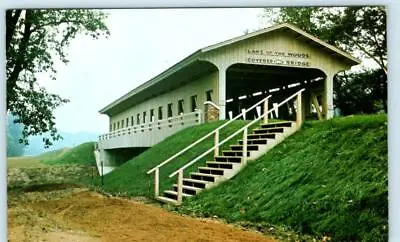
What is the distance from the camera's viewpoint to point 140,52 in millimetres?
4098

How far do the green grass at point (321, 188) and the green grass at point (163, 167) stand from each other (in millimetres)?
272

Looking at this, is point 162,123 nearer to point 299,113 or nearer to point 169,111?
point 169,111

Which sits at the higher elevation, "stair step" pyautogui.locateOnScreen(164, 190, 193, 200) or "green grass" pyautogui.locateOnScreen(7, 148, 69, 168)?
"green grass" pyautogui.locateOnScreen(7, 148, 69, 168)

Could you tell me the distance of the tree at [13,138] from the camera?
400 centimetres

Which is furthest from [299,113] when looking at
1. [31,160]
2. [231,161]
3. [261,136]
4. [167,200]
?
[31,160]

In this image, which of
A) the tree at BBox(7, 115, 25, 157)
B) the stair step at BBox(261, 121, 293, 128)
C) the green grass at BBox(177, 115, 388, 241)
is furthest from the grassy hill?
the tree at BBox(7, 115, 25, 157)

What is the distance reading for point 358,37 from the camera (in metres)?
4.10

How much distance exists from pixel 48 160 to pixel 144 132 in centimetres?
72

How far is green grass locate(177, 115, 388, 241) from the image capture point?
3697mm

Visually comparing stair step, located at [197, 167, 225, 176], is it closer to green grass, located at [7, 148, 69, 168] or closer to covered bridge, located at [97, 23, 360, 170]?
covered bridge, located at [97, 23, 360, 170]

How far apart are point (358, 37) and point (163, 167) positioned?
1701mm

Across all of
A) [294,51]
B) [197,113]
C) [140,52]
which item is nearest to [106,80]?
[140,52]

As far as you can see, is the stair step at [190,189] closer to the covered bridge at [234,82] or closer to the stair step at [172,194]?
the stair step at [172,194]

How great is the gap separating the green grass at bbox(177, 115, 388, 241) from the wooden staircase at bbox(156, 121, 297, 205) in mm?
57
